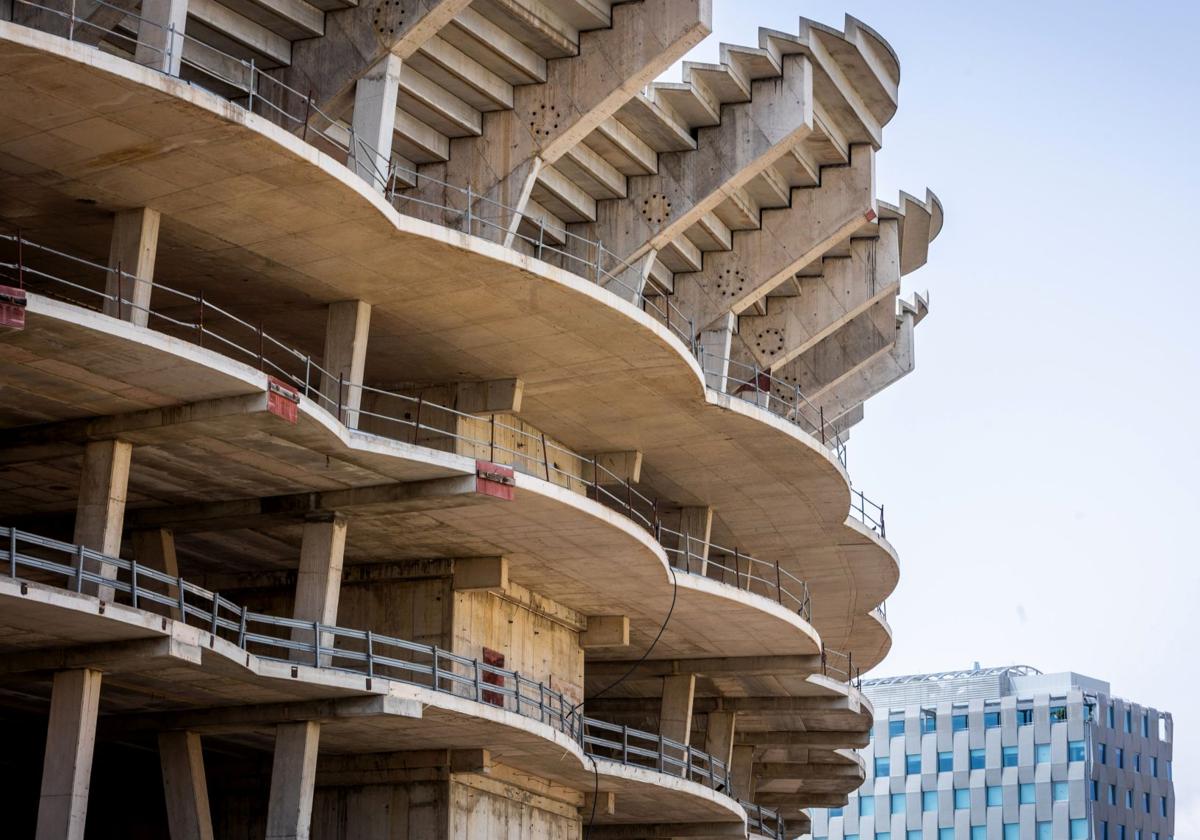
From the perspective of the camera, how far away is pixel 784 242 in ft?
136

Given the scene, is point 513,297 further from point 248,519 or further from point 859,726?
point 859,726

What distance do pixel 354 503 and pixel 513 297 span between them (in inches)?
172

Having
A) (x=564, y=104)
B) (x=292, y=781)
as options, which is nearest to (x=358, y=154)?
(x=564, y=104)

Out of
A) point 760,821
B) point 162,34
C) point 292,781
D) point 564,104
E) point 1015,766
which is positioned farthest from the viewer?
point 1015,766

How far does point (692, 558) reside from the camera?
42844 millimetres

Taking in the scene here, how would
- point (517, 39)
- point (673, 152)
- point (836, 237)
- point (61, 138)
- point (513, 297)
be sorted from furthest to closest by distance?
point (836, 237) → point (673, 152) → point (517, 39) → point (513, 297) → point (61, 138)

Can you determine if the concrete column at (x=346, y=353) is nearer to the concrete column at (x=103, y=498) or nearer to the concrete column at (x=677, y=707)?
the concrete column at (x=103, y=498)

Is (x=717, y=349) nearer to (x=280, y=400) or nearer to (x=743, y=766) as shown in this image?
(x=280, y=400)

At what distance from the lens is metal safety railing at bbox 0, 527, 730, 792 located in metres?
26.5

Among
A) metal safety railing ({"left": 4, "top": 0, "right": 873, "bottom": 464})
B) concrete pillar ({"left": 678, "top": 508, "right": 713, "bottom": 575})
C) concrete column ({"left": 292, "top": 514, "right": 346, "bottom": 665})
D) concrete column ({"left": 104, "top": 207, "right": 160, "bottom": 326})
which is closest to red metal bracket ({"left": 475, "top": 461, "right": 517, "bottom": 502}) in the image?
concrete column ({"left": 292, "top": 514, "right": 346, "bottom": 665})

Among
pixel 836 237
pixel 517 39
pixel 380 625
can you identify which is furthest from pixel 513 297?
pixel 836 237

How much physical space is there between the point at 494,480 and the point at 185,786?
7.51 meters

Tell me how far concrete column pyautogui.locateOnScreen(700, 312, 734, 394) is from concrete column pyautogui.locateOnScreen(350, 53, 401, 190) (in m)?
12.4

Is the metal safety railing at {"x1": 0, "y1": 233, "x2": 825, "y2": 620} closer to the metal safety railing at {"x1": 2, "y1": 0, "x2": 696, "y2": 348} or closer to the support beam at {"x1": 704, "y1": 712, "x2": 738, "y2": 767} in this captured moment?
the metal safety railing at {"x1": 2, "y1": 0, "x2": 696, "y2": 348}
